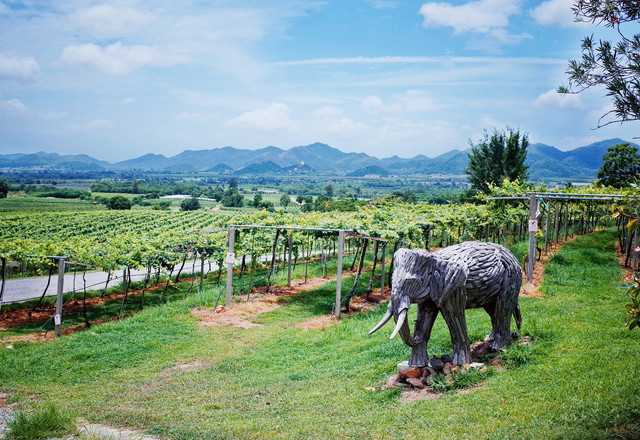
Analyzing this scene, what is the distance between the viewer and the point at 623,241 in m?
23.0

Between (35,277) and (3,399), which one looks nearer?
(3,399)

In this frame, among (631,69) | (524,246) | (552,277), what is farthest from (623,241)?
(631,69)

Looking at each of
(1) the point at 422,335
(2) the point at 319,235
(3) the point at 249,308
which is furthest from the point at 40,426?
(2) the point at 319,235

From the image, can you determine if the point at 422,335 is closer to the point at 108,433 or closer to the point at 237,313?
the point at 108,433

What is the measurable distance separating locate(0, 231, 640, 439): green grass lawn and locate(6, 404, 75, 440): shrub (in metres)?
0.72

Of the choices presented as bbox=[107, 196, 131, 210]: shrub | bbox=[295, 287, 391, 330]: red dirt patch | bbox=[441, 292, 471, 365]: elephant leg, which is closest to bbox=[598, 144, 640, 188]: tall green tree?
bbox=[295, 287, 391, 330]: red dirt patch

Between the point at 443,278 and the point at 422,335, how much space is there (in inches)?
39.0

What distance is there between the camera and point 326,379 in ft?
32.7

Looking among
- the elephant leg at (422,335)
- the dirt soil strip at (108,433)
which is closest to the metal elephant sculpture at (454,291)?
the elephant leg at (422,335)

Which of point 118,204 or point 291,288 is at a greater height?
point 291,288

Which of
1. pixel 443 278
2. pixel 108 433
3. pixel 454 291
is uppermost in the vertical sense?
pixel 443 278

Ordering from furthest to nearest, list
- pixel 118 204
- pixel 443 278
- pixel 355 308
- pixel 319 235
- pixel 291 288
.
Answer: pixel 118 204 → pixel 319 235 → pixel 291 288 → pixel 355 308 → pixel 443 278

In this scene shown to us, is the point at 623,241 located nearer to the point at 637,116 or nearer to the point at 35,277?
the point at 637,116

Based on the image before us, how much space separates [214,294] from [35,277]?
2325 cm
